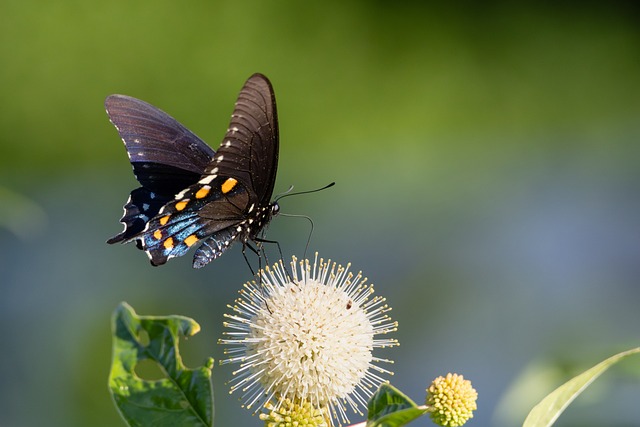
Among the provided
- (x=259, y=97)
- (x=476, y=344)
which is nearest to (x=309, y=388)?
(x=259, y=97)

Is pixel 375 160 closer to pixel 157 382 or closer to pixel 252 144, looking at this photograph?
pixel 252 144

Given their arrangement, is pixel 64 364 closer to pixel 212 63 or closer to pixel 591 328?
pixel 212 63

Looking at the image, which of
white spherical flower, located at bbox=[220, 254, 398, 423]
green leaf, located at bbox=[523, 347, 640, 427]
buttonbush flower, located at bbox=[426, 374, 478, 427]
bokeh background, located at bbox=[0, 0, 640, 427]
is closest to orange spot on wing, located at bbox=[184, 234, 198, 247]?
white spherical flower, located at bbox=[220, 254, 398, 423]

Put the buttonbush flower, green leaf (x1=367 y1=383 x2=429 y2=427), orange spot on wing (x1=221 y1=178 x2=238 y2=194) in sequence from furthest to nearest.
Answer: orange spot on wing (x1=221 y1=178 x2=238 y2=194) < the buttonbush flower < green leaf (x1=367 y1=383 x2=429 y2=427)

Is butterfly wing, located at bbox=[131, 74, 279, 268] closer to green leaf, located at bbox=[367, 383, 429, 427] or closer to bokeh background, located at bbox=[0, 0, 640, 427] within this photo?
green leaf, located at bbox=[367, 383, 429, 427]

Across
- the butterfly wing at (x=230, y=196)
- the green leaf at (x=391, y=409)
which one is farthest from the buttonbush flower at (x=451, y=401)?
the butterfly wing at (x=230, y=196)
